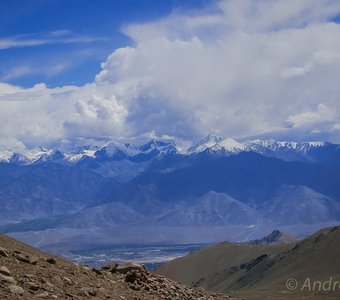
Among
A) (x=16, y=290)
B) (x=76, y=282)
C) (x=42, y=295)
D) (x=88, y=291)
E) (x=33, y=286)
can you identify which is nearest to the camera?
(x=16, y=290)

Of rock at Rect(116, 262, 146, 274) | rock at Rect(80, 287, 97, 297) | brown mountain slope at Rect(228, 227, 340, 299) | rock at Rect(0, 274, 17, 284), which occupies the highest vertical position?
rock at Rect(0, 274, 17, 284)

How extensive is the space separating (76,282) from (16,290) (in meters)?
4.27

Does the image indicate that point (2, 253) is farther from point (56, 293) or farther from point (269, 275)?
point (269, 275)

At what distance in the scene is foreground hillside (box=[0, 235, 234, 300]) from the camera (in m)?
21.3

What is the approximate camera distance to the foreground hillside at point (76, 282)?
21344mm

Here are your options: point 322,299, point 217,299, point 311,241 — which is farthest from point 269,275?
point 217,299

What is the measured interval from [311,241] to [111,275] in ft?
590

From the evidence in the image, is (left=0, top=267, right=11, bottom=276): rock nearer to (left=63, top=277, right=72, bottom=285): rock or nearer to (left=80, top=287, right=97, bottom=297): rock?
(left=63, top=277, right=72, bottom=285): rock

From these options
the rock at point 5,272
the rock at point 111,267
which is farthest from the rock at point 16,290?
the rock at point 111,267

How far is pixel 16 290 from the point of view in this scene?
20422mm

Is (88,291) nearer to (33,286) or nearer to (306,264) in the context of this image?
(33,286)

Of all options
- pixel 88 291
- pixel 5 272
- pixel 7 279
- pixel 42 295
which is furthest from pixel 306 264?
pixel 7 279

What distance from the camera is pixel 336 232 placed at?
193 m

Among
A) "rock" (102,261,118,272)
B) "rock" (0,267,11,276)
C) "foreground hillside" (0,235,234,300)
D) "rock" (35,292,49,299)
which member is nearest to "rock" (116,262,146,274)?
"foreground hillside" (0,235,234,300)
